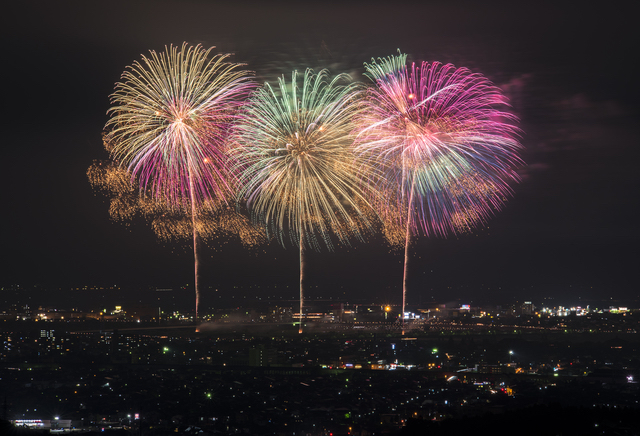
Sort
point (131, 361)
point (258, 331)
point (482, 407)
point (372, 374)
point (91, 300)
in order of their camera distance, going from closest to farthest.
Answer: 1. point (482, 407)
2. point (372, 374)
3. point (131, 361)
4. point (258, 331)
5. point (91, 300)

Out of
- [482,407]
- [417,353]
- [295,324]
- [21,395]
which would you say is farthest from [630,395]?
[295,324]

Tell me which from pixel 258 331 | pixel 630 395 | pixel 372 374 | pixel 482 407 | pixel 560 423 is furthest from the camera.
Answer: pixel 258 331

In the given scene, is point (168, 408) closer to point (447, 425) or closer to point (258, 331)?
point (447, 425)

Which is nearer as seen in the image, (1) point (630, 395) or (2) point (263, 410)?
(2) point (263, 410)

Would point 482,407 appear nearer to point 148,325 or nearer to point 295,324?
point 295,324

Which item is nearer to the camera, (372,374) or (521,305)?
(372,374)

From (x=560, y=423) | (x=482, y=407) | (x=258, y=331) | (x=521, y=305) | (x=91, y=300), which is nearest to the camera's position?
(x=560, y=423)

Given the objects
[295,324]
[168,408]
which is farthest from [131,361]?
[295,324]

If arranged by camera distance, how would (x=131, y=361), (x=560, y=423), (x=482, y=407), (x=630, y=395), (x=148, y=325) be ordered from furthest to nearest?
(x=148, y=325) < (x=131, y=361) < (x=630, y=395) < (x=482, y=407) < (x=560, y=423)
